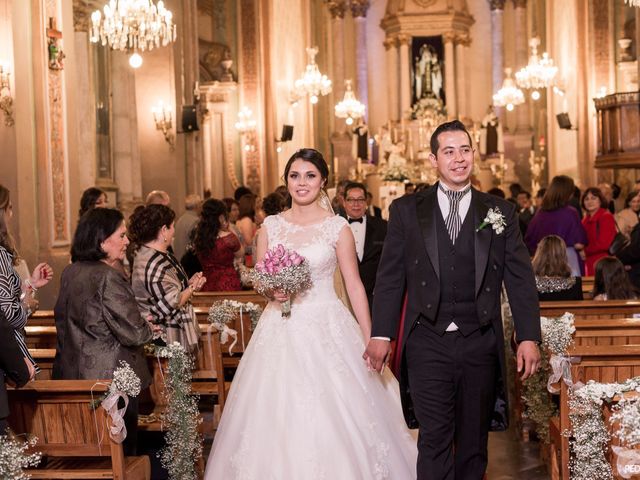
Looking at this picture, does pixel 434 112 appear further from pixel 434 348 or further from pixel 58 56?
pixel 434 348

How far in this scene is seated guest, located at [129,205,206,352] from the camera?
6.91 meters

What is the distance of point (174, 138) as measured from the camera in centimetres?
1689

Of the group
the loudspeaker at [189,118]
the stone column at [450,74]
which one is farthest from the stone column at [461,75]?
the loudspeaker at [189,118]

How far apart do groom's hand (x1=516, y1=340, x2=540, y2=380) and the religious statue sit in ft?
85.5

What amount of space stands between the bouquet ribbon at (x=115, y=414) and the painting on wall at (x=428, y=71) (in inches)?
1116

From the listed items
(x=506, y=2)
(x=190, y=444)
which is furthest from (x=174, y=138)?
(x=506, y=2)

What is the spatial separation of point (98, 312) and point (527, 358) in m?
2.40

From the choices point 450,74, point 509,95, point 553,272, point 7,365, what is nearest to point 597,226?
point 553,272

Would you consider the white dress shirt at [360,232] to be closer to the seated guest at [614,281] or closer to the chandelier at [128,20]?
the seated guest at [614,281]

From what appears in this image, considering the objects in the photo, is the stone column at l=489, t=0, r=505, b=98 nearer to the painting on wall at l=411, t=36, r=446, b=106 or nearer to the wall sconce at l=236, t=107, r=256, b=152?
the painting on wall at l=411, t=36, r=446, b=106

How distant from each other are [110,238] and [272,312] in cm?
102

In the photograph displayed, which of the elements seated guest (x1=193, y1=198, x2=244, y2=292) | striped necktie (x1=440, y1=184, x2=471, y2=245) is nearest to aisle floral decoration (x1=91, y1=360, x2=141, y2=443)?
striped necktie (x1=440, y1=184, x2=471, y2=245)

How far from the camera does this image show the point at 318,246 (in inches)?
228

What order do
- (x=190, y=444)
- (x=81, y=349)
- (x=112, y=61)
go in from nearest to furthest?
(x=81, y=349), (x=190, y=444), (x=112, y=61)
